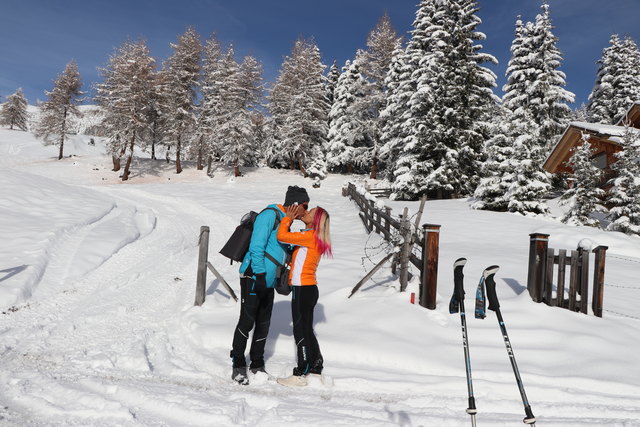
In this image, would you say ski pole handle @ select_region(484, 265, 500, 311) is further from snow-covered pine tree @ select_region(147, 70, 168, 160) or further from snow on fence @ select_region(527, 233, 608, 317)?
snow-covered pine tree @ select_region(147, 70, 168, 160)

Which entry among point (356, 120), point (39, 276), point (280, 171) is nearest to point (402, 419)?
point (39, 276)

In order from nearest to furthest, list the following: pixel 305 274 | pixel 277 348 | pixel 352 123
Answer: pixel 305 274 < pixel 277 348 < pixel 352 123

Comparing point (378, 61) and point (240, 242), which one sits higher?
point (378, 61)

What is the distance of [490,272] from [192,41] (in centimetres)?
4309

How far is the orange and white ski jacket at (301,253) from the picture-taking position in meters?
4.07

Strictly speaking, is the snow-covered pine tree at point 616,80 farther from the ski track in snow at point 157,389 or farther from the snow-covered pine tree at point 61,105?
the snow-covered pine tree at point 61,105

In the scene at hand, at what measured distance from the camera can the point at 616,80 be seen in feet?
112

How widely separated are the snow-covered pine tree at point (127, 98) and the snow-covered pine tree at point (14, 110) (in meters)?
51.6

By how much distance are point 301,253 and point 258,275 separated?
0.54 meters

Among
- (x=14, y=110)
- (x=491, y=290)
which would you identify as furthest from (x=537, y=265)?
(x=14, y=110)

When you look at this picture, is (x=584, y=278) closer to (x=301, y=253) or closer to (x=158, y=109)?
(x=301, y=253)

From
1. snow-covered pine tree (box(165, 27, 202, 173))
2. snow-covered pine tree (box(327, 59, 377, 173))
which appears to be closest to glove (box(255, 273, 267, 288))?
snow-covered pine tree (box(327, 59, 377, 173))

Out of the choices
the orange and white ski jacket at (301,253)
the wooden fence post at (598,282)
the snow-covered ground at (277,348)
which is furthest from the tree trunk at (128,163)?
the wooden fence post at (598,282)

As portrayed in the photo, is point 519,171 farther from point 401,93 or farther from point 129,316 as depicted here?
point 129,316
